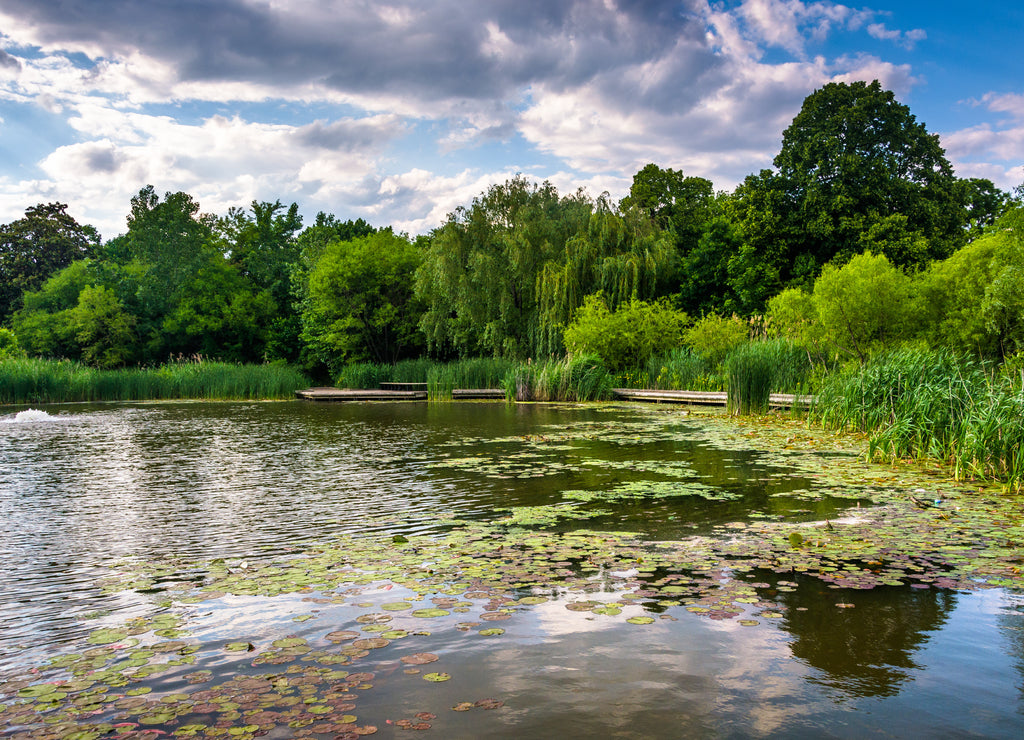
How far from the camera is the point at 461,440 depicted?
12.8 m

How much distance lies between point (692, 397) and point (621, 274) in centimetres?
767

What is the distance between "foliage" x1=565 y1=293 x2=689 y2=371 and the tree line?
3.0 inches

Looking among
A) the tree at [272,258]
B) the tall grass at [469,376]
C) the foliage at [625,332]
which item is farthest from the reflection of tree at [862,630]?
the tree at [272,258]

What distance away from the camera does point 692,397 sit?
66.1 ft

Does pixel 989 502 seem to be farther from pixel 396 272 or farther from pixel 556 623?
pixel 396 272

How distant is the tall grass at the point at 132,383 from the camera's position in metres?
24.9

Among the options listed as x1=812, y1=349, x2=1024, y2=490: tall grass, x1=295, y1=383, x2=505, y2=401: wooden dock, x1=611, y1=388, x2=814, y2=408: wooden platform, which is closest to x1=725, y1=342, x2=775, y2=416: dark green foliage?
x1=611, y1=388, x2=814, y2=408: wooden platform

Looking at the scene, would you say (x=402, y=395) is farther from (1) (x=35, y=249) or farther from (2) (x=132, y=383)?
(1) (x=35, y=249)

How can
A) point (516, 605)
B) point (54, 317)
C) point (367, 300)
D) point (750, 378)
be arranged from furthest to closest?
point (54, 317)
point (367, 300)
point (750, 378)
point (516, 605)

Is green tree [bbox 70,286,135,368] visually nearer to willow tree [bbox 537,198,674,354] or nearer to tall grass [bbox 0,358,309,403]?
tall grass [bbox 0,358,309,403]

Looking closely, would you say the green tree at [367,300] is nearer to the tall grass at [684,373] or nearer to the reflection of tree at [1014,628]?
the tall grass at [684,373]

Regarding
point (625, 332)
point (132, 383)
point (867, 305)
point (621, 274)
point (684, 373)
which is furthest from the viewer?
point (132, 383)

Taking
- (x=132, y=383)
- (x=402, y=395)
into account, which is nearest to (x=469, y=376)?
(x=402, y=395)

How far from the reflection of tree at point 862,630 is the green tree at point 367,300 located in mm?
31060
